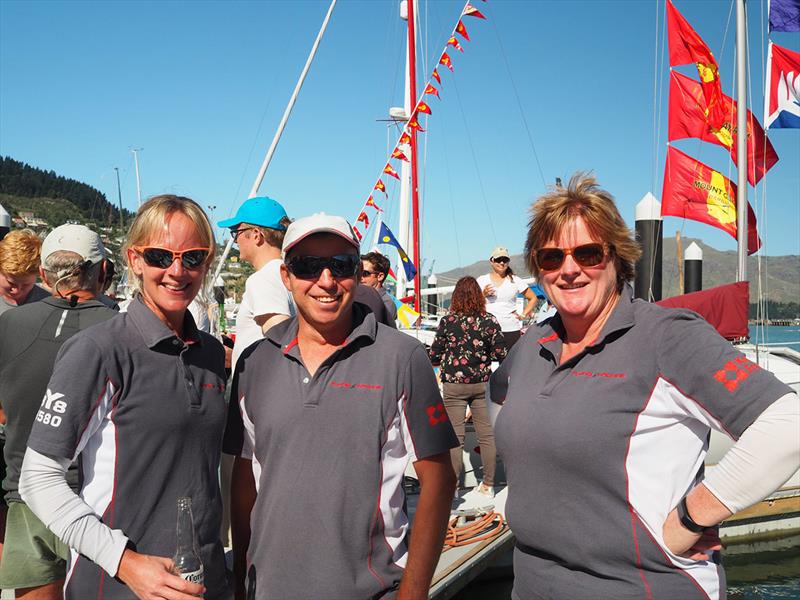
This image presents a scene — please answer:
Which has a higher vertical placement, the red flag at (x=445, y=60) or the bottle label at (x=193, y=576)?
the red flag at (x=445, y=60)

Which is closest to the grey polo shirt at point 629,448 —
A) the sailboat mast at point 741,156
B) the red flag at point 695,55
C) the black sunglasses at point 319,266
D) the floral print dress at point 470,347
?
the black sunglasses at point 319,266

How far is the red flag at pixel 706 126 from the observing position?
8.36m

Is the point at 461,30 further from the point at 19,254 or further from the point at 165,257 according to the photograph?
the point at 165,257

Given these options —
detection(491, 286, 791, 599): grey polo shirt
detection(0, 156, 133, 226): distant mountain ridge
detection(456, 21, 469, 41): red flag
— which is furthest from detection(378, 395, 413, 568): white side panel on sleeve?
detection(0, 156, 133, 226): distant mountain ridge

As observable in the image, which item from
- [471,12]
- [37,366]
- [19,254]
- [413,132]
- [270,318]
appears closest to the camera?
[37,366]

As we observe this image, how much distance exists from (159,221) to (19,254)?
2.18 m

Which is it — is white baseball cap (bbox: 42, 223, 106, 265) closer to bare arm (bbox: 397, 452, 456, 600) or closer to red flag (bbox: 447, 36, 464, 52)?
bare arm (bbox: 397, 452, 456, 600)

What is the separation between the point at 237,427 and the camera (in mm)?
2172

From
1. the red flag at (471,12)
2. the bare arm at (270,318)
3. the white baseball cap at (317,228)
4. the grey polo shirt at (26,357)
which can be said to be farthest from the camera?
the red flag at (471,12)

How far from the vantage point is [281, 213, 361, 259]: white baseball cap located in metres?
2.08

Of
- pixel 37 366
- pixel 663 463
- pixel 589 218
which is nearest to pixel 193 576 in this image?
pixel 37 366

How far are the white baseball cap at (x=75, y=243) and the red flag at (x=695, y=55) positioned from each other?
819 centimetres

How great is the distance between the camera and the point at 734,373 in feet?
5.61

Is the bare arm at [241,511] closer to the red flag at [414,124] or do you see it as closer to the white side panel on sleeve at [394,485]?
the white side panel on sleeve at [394,485]
